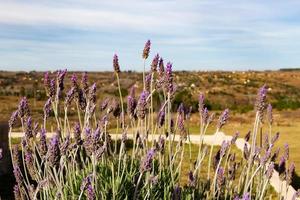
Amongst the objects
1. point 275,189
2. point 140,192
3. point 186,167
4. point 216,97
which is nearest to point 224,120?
point 140,192

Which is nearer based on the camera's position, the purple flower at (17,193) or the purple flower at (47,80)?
the purple flower at (17,193)

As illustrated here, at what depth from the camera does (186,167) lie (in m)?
10.7

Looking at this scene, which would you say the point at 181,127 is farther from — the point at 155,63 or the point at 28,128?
the point at 28,128

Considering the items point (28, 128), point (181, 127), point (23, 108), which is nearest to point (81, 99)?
point (23, 108)

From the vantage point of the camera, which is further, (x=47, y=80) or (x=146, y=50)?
(x=146, y=50)

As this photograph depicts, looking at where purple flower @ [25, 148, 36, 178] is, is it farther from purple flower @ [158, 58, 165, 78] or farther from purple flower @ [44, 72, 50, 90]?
purple flower @ [158, 58, 165, 78]

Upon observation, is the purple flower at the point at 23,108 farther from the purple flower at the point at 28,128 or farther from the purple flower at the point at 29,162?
the purple flower at the point at 29,162

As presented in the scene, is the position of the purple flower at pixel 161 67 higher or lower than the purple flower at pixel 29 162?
higher

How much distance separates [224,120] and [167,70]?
0.57 meters

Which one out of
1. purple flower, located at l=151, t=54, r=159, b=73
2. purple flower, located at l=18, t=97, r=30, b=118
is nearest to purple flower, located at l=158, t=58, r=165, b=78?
purple flower, located at l=151, t=54, r=159, b=73

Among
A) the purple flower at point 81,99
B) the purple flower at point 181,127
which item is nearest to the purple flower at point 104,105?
the purple flower at point 81,99

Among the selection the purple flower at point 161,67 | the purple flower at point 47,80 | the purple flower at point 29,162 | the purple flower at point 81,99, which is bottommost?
the purple flower at point 29,162

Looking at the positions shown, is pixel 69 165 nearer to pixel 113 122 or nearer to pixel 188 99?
pixel 113 122

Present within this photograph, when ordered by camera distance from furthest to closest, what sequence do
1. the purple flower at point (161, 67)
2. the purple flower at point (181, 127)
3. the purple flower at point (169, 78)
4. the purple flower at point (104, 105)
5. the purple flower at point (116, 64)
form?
the purple flower at point (104, 105)
the purple flower at point (181, 127)
the purple flower at point (161, 67)
the purple flower at point (116, 64)
the purple flower at point (169, 78)
